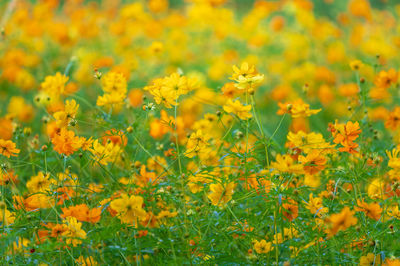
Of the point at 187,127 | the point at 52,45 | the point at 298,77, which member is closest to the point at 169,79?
the point at 187,127

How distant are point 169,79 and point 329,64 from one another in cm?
239

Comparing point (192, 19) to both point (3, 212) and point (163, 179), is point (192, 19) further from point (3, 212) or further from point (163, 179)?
point (3, 212)

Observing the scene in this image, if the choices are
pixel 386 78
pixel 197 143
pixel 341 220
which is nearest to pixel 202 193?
pixel 197 143

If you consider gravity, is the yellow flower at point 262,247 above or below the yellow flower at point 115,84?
below

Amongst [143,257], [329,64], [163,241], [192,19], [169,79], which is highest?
[169,79]

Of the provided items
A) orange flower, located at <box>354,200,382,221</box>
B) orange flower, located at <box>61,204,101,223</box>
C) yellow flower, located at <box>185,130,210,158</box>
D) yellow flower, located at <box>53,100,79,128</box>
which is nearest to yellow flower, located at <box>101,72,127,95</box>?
yellow flower, located at <box>53,100,79,128</box>

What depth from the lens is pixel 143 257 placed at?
1.28 metres

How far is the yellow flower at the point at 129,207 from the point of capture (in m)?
1.04

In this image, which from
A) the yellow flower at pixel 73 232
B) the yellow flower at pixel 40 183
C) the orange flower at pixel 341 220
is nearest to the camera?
the orange flower at pixel 341 220

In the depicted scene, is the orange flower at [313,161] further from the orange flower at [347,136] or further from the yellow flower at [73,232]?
the yellow flower at [73,232]

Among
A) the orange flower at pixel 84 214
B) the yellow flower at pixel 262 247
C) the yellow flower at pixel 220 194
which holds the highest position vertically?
the orange flower at pixel 84 214

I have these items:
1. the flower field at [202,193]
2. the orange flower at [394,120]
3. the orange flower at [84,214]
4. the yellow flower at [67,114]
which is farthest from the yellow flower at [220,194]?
the orange flower at [394,120]

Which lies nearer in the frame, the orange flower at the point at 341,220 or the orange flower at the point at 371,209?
the orange flower at the point at 341,220

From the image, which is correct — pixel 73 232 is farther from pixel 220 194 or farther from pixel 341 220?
pixel 341 220
